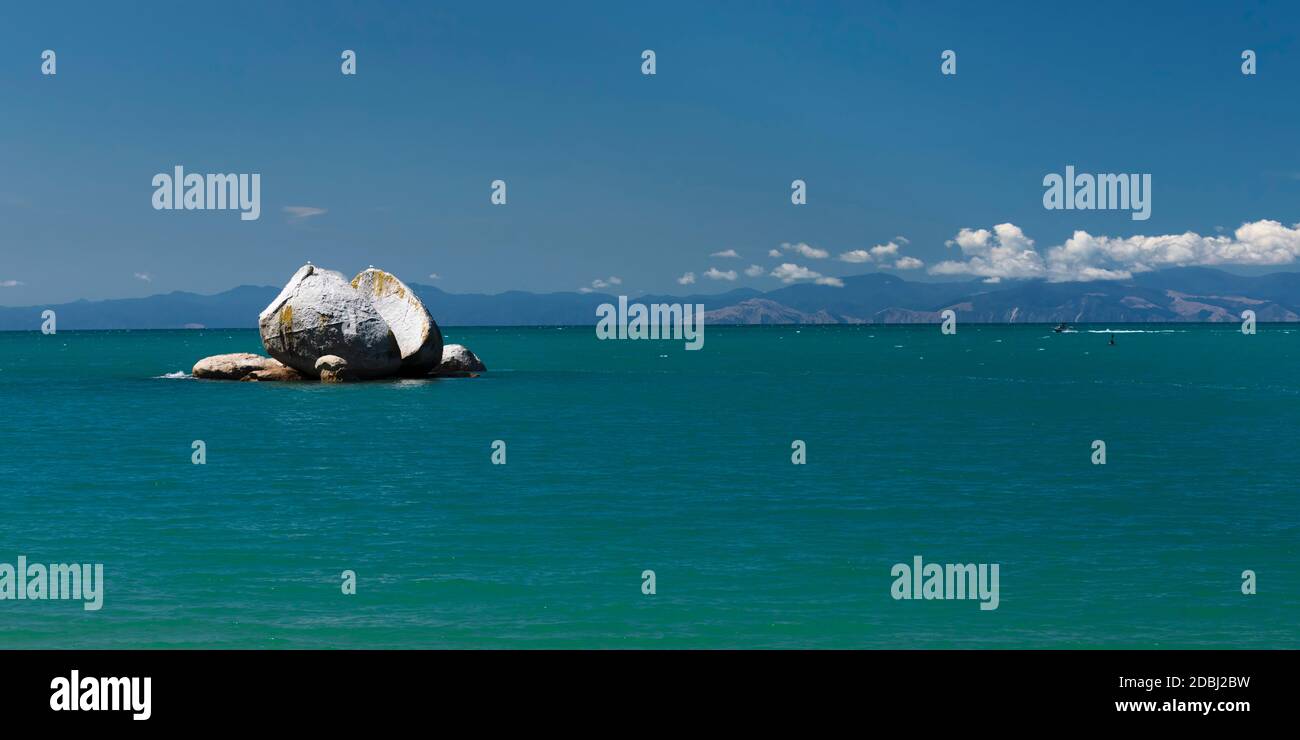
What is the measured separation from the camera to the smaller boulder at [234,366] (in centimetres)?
6353

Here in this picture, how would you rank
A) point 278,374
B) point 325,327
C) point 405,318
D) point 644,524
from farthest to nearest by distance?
1. point 278,374
2. point 405,318
3. point 325,327
4. point 644,524

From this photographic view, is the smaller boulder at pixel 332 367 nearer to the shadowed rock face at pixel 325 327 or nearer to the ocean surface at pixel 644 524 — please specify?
the shadowed rock face at pixel 325 327

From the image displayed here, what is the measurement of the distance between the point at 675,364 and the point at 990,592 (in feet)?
281

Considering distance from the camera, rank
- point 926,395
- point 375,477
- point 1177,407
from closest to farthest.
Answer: point 375,477
point 1177,407
point 926,395

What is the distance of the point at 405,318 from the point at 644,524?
133 ft

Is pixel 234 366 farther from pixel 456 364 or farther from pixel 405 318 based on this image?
pixel 456 364

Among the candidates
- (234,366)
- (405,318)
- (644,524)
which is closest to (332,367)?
(405,318)

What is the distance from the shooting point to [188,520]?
76.1ft

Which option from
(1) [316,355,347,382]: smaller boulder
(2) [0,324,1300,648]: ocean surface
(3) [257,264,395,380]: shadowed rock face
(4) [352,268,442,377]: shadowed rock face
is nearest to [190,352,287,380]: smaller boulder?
(3) [257,264,395,380]: shadowed rock face

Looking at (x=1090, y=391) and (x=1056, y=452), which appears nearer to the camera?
(x=1056, y=452)

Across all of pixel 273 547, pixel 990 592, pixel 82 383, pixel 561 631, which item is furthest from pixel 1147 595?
pixel 82 383

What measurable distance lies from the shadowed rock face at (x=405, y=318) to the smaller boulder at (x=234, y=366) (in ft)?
23.7

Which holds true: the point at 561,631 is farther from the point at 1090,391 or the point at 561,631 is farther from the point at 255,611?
the point at 1090,391

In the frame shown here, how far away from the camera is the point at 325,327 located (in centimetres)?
5753
